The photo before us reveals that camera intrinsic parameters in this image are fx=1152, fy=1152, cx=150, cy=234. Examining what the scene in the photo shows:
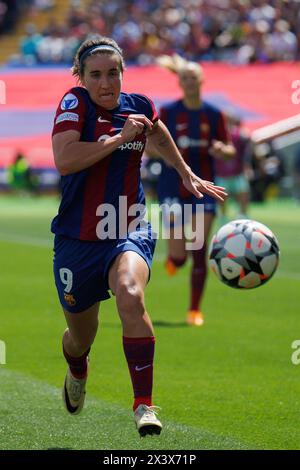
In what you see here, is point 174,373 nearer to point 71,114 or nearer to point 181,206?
point 71,114

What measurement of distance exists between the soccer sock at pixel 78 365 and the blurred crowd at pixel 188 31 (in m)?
30.2

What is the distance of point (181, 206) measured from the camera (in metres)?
11.6

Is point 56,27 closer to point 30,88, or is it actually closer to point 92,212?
point 30,88

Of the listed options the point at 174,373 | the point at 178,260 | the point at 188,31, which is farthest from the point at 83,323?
the point at 188,31

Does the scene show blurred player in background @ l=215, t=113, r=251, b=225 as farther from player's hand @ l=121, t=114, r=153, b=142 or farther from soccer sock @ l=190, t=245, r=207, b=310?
player's hand @ l=121, t=114, r=153, b=142

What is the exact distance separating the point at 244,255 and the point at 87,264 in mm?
2549

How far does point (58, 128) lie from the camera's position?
253 inches

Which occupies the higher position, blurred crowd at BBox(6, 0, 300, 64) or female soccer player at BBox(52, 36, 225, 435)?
blurred crowd at BBox(6, 0, 300, 64)

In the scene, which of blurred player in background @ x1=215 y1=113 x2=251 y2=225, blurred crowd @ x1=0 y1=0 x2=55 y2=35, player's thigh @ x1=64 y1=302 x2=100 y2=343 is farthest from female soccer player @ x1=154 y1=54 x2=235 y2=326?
blurred crowd @ x1=0 y1=0 x2=55 y2=35

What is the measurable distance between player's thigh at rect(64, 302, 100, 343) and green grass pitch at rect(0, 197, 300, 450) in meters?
0.54

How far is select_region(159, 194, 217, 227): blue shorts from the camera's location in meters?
11.3
